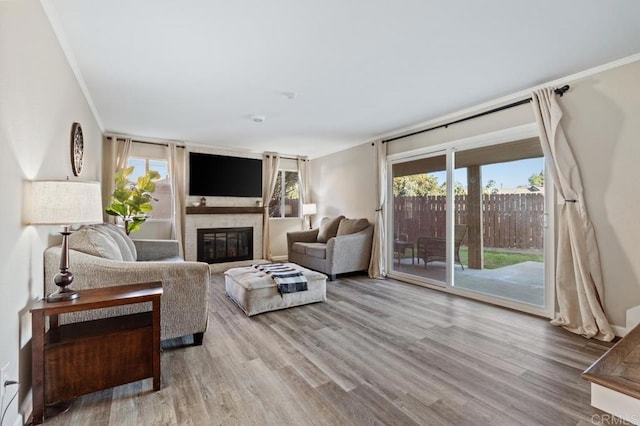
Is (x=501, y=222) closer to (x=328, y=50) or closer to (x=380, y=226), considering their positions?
(x=380, y=226)

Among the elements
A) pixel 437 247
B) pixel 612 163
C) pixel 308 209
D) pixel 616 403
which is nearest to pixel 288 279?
pixel 437 247

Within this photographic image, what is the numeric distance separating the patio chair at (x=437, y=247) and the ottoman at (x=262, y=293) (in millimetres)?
1720

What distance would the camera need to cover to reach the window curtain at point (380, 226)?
15.4 feet

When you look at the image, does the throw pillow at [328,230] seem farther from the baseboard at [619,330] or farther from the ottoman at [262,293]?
the baseboard at [619,330]

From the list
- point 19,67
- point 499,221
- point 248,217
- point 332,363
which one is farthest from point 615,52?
point 248,217

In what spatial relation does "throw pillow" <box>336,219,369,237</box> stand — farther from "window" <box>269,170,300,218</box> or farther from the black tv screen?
the black tv screen

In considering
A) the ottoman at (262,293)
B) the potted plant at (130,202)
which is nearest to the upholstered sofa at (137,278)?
the ottoman at (262,293)

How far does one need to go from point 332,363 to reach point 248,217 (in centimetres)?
433

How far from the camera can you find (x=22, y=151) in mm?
1530

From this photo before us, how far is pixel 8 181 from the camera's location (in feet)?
4.48

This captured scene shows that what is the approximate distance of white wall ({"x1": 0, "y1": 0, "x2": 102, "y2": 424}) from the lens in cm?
132

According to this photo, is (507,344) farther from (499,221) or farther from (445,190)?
(445,190)

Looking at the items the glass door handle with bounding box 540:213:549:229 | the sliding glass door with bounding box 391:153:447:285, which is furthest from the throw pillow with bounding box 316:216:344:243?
the glass door handle with bounding box 540:213:549:229

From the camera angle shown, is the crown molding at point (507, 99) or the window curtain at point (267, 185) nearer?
the crown molding at point (507, 99)
